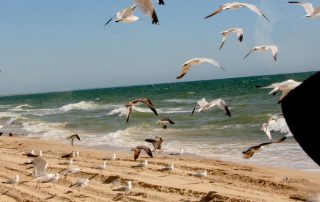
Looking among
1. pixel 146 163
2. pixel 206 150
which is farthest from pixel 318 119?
pixel 206 150

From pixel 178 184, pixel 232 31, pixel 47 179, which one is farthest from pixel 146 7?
pixel 47 179

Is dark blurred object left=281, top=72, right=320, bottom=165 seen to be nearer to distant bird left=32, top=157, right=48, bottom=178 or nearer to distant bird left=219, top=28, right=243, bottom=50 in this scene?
distant bird left=219, top=28, right=243, bottom=50

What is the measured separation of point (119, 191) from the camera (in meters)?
9.25

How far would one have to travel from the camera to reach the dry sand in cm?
883

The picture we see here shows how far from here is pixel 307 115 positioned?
3.48 feet

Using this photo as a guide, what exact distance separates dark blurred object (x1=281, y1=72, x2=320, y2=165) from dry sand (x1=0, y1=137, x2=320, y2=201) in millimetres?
7485

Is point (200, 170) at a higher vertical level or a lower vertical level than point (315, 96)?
lower

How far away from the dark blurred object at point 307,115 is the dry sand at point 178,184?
24.6ft

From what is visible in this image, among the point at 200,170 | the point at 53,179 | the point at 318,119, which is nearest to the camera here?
the point at 318,119

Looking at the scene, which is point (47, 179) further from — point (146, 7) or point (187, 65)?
point (146, 7)

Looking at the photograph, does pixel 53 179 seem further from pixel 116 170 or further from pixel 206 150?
pixel 206 150

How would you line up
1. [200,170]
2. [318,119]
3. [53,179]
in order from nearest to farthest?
[318,119]
[53,179]
[200,170]

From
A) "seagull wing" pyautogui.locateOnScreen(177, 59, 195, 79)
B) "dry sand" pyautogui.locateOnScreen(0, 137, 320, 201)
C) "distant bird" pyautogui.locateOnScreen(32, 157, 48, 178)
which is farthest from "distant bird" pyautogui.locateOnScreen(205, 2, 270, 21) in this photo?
"distant bird" pyautogui.locateOnScreen(32, 157, 48, 178)

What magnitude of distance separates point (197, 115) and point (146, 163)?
17.8 metres
